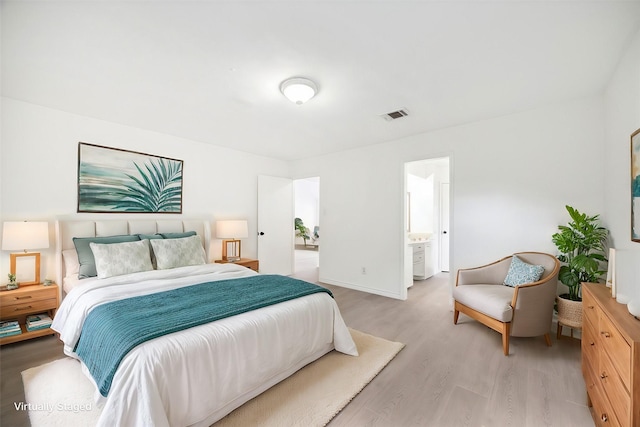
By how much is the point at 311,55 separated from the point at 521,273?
296cm

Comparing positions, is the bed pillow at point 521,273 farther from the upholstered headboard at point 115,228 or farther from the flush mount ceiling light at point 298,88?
the upholstered headboard at point 115,228

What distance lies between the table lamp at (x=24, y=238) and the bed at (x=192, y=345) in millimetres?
186

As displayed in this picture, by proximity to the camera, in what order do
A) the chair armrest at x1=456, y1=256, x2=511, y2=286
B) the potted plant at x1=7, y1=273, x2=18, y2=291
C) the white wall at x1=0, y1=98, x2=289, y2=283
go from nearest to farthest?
the potted plant at x1=7, y1=273, x2=18, y2=291 < the white wall at x1=0, y1=98, x2=289, y2=283 < the chair armrest at x1=456, y1=256, x2=511, y2=286

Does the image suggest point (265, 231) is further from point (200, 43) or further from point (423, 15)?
point (423, 15)

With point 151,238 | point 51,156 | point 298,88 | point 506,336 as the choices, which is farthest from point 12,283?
point 506,336

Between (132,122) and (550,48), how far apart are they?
441 centimetres

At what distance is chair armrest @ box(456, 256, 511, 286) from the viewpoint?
3068 millimetres

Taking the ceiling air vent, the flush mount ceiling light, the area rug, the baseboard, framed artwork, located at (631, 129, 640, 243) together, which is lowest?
the area rug

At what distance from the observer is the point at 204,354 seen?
159cm

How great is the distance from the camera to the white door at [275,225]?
5152 mm

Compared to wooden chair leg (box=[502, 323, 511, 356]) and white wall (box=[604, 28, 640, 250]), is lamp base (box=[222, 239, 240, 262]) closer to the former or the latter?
wooden chair leg (box=[502, 323, 511, 356])

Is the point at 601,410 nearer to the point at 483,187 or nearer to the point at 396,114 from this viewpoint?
the point at 483,187

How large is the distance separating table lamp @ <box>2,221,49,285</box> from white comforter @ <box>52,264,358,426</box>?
790mm

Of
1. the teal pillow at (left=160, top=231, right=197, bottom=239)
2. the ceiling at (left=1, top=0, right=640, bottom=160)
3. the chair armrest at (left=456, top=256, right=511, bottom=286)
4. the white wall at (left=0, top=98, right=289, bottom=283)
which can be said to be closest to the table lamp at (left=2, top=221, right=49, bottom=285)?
the white wall at (left=0, top=98, right=289, bottom=283)
